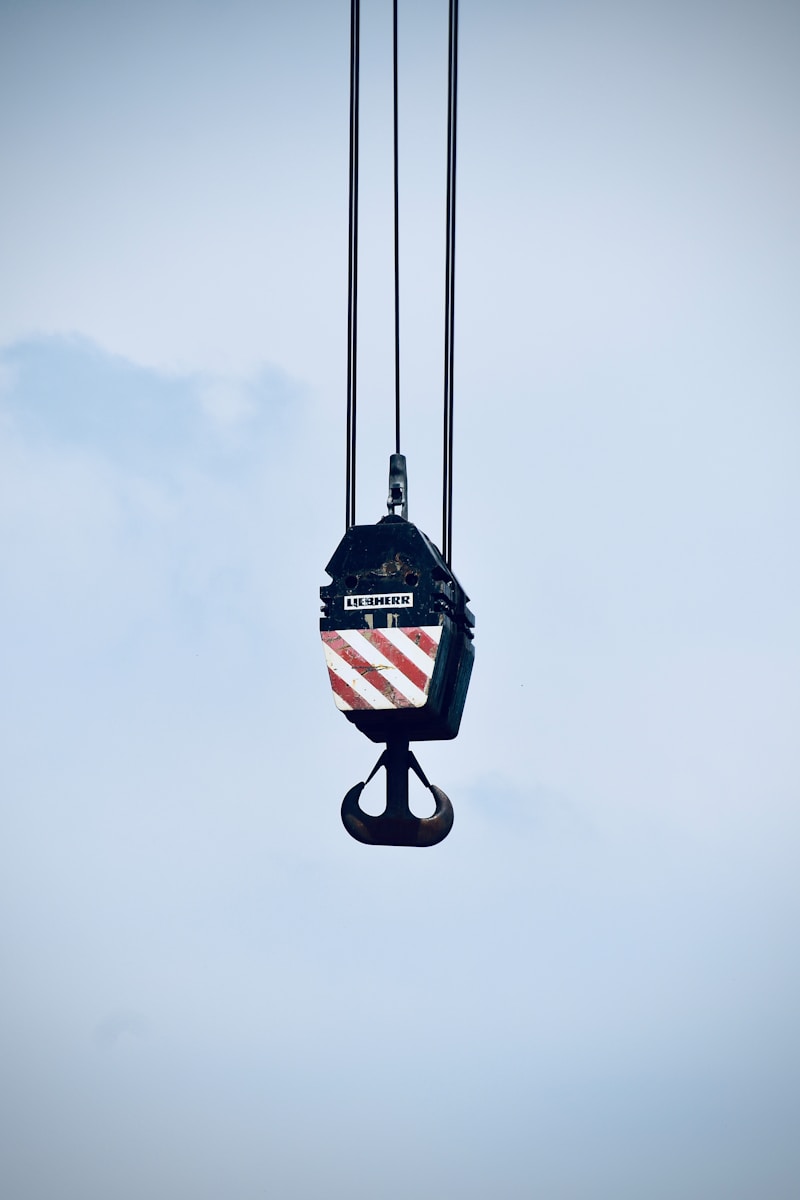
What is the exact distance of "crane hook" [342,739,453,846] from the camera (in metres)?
5.41

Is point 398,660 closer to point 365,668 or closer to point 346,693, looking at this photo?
point 365,668

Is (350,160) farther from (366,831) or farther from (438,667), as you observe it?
(366,831)

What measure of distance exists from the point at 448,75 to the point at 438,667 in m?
3.05

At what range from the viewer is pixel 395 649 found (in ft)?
17.2

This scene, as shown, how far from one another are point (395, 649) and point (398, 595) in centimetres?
23

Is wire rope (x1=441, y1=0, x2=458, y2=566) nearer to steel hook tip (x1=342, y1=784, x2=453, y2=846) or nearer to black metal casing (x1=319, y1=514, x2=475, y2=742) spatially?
black metal casing (x1=319, y1=514, x2=475, y2=742)

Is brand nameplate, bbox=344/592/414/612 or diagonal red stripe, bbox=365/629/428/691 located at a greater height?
brand nameplate, bbox=344/592/414/612

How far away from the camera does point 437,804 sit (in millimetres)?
5441

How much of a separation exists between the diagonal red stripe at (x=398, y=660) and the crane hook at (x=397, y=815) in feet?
1.23

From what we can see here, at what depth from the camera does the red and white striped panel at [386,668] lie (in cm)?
520

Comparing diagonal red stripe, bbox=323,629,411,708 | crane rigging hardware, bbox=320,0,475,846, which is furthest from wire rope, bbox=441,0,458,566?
diagonal red stripe, bbox=323,629,411,708

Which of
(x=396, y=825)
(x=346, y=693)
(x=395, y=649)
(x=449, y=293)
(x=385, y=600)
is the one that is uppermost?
(x=449, y=293)

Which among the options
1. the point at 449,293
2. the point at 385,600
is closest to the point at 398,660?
the point at 385,600

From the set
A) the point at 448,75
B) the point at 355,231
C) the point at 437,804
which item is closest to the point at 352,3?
the point at 448,75
